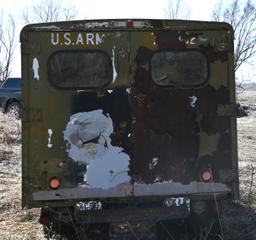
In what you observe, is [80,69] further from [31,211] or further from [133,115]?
[31,211]

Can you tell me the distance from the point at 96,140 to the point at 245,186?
4.17m

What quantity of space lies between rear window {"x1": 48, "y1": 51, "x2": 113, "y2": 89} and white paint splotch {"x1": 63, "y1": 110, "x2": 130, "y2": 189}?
0.32m

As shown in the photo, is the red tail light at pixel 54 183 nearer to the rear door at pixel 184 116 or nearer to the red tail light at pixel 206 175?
the rear door at pixel 184 116

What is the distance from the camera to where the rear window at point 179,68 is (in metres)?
5.70

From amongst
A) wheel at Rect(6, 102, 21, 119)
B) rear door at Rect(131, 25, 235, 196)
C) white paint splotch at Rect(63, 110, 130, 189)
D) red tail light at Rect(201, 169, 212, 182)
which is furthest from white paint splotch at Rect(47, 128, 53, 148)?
wheel at Rect(6, 102, 21, 119)

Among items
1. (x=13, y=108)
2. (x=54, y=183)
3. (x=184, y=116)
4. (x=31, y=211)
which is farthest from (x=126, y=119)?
(x=13, y=108)

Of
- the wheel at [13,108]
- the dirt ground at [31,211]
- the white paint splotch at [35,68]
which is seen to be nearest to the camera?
the white paint splotch at [35,68]

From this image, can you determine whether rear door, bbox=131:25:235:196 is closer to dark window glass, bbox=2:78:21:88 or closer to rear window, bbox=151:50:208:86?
rear window, bbox=151:50:208:86

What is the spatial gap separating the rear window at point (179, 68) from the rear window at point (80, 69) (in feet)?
1.57

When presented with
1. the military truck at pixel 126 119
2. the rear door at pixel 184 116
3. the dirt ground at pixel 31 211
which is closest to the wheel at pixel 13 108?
the dirt ground at pixel 31 211

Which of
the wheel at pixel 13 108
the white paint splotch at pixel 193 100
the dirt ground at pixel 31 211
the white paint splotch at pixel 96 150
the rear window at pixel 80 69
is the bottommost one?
the dirt ground at pixel 31 211

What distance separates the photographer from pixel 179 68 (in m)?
5.75

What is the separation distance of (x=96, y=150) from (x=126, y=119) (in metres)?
0.43

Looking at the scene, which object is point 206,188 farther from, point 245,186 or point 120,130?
point 245,186
